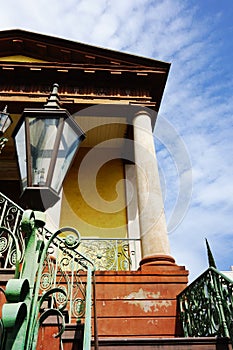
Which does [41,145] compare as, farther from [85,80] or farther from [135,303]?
[85,80]

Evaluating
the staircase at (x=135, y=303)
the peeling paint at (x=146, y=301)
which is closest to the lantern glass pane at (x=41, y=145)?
the staircase at (x=135, y=303)

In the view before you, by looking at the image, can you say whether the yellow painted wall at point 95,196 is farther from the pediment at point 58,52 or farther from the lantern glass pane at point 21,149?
the lantern glass pane at point 21,149

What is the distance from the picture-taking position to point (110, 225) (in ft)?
35.1

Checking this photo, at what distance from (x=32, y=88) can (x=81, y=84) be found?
63.3 inches

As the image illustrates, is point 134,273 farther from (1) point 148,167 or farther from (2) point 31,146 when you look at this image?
(2) point 31,146

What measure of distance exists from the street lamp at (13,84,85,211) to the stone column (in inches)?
186

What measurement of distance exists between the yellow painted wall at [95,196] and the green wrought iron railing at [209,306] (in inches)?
207

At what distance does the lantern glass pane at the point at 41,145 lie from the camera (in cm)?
212

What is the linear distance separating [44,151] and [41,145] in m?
0.06

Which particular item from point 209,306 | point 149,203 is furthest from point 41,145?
point 149,203

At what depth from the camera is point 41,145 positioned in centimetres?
228

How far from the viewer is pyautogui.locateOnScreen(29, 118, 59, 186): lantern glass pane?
212 cm

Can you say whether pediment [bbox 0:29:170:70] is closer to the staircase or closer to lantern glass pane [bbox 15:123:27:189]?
the staircase

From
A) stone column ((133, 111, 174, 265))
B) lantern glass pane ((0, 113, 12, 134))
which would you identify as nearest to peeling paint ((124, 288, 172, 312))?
stone column ((133, 111, 174, 265))
